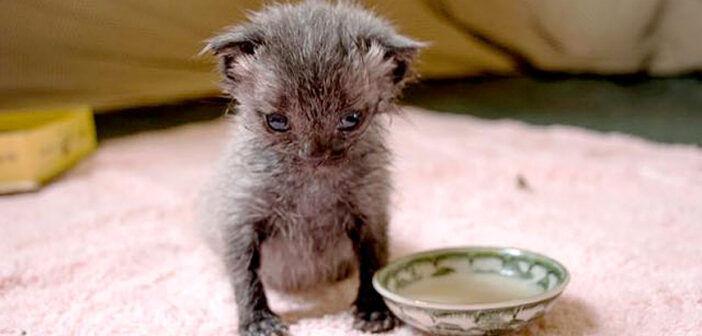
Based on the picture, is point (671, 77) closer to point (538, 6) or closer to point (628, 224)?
point (538, 6)

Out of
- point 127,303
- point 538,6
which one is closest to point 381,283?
point 127,303

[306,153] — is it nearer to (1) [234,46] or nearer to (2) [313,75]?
(2) [313,75]

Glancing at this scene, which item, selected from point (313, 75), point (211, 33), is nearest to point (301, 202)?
point (313, 75)

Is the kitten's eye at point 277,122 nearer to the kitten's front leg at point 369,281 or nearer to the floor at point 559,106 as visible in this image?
the kitten's front leg at point 369,281

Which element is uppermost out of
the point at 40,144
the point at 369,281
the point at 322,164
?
the point at 322,164

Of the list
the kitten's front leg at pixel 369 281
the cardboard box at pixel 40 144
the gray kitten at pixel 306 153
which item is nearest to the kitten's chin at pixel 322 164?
the gray kitten at pixel 306 153

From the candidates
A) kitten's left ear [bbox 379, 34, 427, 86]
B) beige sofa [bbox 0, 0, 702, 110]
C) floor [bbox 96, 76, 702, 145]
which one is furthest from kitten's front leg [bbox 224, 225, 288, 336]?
floor [bbox 96, 76, 702, 145]
